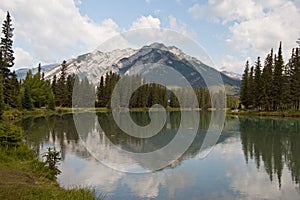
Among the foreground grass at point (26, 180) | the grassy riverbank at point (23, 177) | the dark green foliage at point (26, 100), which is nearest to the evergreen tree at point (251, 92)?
the dark green foliage at point (26, 100)

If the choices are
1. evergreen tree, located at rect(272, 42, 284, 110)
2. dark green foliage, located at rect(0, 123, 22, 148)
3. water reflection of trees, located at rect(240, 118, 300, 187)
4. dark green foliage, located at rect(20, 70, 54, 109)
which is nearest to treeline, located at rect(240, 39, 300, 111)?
evergreen tree, located at rect(272, 42, 284, 110)

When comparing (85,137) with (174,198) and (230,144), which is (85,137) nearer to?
(230,144)

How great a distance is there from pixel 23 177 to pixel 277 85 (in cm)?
6560

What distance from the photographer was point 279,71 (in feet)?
224

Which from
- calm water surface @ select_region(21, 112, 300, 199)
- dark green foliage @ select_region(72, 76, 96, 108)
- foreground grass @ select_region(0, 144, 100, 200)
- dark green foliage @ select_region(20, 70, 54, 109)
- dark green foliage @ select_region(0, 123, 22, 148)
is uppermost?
dark green foliage @ select_region(20, 70, 54, 109)

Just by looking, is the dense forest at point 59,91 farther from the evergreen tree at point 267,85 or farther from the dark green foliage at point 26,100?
the evergreen tree at point 267,85

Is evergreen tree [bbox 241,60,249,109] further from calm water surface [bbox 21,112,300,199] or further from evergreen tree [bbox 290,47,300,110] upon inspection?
calm water surface [bbox 21,112,300,199]

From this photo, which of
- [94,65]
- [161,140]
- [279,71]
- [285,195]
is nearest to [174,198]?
[285,195]

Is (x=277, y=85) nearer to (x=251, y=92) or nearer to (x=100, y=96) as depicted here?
(x=251, y=92)

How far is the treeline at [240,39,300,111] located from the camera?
65062 millimetres

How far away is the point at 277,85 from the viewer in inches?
2697

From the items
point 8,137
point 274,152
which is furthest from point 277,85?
point 8,137

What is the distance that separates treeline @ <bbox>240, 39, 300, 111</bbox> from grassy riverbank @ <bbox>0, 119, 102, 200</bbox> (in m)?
59.1

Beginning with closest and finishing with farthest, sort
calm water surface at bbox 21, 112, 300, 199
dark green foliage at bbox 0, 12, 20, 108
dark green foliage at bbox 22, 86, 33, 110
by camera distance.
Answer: calm water surface at bbox 21, 112, 300, 199
dark green foliage at bbox 0, 12, 20, 108
dark green foliage at bbox 22, 86, 33, 110
